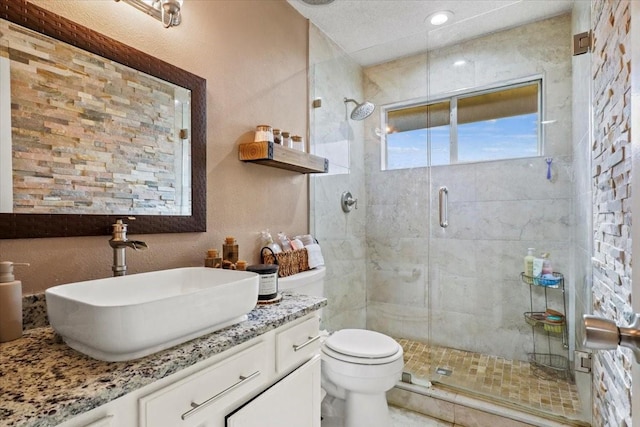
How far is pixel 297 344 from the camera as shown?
116 cm

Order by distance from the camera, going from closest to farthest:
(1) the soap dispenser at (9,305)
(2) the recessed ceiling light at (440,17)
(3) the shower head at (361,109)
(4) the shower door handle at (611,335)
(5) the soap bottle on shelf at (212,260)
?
1. (4) the shower door handle at (611,335)
2. (1) the soap dispenser at (9,305)
3. (5) the soap bottle on shelf at (212,260)
4. (2) the recessed ceiling light at (440,17)
5. (3) the shower head at (361,109)

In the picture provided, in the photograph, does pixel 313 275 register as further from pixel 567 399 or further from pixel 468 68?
pixel 468 68

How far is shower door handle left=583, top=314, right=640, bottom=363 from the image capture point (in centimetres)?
54

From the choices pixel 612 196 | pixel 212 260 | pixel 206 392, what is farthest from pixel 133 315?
pixel 612 196

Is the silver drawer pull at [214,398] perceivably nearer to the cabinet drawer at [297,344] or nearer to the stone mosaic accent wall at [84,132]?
the cabinet drawer at [297,344]

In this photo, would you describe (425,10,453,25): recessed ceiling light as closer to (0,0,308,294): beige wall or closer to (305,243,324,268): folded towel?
(0,0,308,294): beige wall

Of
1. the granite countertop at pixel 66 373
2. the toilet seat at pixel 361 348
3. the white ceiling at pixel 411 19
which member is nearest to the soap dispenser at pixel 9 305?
the granite countertop at pixel 66 373

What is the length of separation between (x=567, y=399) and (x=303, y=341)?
71.8 inches

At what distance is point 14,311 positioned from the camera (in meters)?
0.85

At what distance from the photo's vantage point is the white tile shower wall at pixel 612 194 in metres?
0.92

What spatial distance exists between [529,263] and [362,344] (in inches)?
56.9

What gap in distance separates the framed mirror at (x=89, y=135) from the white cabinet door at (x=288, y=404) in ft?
2.52

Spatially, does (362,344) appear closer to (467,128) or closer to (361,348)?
(361,348)

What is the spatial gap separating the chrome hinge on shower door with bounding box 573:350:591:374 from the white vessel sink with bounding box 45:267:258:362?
195 cm
